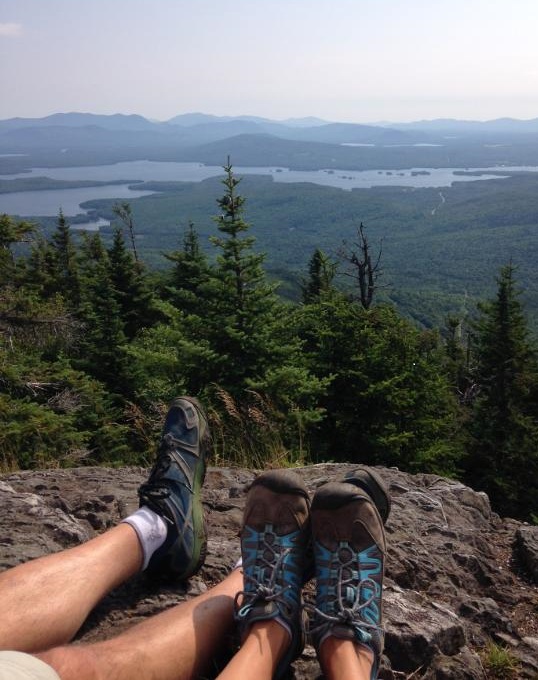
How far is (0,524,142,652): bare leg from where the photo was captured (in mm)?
1964

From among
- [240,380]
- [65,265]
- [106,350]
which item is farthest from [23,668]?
[65,265]

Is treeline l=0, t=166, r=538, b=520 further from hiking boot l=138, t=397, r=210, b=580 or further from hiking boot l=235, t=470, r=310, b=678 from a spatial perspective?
hiking boot l=235, t=470, r=310, b=678

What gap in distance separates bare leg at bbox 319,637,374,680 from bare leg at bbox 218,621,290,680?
0.16 meters

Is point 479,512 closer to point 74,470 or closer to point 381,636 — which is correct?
point 381,636

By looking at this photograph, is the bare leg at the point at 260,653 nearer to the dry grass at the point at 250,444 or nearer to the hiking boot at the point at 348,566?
the hiking boot at the point at 348,566

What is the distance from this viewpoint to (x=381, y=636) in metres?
2.18

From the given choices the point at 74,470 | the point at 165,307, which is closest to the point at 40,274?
the point at 165,307

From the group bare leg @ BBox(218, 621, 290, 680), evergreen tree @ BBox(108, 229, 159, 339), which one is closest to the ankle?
bare leg @ BBox(218, 621, 290, 680)

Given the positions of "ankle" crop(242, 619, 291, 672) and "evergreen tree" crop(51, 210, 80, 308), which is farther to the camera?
"evergreen tree" crop(51, 210, 80, 308)

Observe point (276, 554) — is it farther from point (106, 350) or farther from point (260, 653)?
point (106, 350)

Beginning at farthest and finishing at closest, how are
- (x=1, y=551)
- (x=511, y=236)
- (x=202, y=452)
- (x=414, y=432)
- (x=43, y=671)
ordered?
1. (x=511, y=236)
2. (x=414, y=432)
3. (x=202, y=452)
4. (x=1, y=551)
5. (x=43, y=671)

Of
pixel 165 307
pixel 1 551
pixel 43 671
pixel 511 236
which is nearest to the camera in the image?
pixel 43 671

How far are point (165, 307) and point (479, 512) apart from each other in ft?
24.9

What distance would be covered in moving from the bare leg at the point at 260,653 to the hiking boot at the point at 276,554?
0.03 meters
